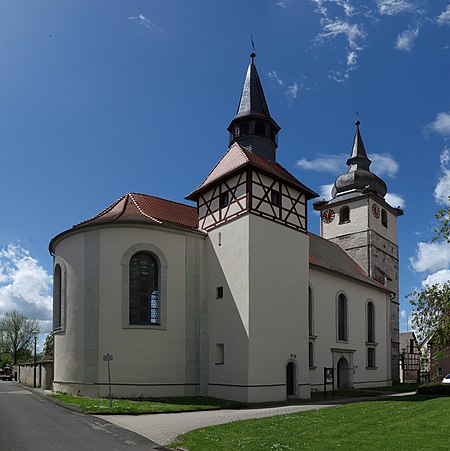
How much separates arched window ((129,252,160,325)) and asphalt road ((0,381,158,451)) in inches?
A: 270

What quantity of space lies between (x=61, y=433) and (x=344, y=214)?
35107mm

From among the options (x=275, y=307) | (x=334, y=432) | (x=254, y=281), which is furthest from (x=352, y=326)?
(x=334, y=432)

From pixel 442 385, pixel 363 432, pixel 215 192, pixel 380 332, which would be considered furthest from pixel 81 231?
pixel 380 332

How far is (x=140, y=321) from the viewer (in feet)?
84.1

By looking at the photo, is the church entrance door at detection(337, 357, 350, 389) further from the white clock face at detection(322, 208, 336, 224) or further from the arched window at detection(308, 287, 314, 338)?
the white clock face at detection(322, 208, 336, 224)

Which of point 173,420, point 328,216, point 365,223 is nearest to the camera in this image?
point 173,420

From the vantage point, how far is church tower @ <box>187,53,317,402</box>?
24219 millimetres

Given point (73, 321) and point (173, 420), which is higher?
point (73, 321)

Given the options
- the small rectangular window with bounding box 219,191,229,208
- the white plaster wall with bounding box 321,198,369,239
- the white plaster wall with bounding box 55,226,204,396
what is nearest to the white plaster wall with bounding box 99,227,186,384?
the white plaster wall with bounding box 55,226,204,396

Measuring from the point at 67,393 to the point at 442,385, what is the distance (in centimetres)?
1891

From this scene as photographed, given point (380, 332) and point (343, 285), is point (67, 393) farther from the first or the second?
point (380, 332)

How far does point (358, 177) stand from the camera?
4484 centimetres

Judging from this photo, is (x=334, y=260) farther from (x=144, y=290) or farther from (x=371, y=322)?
(x=144, y=290)

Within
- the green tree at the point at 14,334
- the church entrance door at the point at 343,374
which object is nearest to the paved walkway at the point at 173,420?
the church entrance door at the point at 343,374
